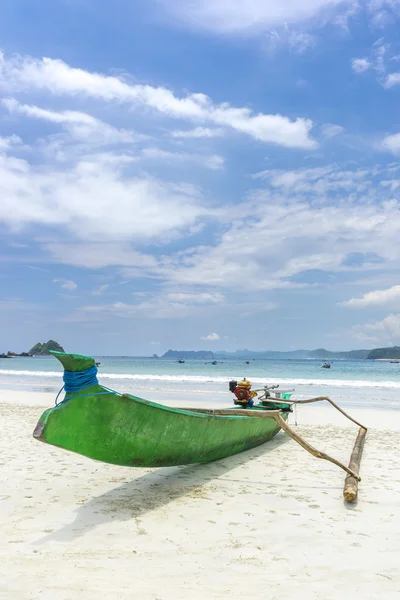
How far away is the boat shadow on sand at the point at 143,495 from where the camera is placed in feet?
15.1

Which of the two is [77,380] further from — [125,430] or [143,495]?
[143,495]

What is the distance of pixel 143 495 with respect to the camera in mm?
5613

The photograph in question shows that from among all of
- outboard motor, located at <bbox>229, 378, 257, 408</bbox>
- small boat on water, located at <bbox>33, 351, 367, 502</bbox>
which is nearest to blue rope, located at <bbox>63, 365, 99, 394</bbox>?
small boat on water, located at <bbox>33, 351, 367, 502</bbox>

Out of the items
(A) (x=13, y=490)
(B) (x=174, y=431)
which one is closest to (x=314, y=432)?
(B) (x=174, y=431)

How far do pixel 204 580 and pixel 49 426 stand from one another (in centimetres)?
196

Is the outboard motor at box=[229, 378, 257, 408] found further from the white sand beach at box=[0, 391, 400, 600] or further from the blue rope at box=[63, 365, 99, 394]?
the blue rope at box=[63, 365, 99, 394]

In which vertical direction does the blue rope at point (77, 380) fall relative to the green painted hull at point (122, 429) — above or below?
above

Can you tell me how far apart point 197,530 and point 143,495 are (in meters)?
1.28

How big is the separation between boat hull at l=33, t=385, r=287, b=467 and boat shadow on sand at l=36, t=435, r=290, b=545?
36 cm

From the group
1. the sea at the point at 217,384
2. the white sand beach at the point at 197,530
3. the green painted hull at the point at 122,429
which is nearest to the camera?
the white sand beach at the point at 197,530

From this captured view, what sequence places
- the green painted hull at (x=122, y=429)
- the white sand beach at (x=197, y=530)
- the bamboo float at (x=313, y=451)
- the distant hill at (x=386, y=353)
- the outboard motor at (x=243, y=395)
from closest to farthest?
the white sand beach at (x=197, y=530) < the green painted hull at (x=122, y=429) < the bamboo float at (x=313, y=451) < the outboard motor at (x=243, y=395) < the distant hill at (x=386, y=353)

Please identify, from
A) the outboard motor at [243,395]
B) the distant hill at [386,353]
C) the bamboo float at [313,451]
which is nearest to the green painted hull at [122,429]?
the bamboo float at [313,451]

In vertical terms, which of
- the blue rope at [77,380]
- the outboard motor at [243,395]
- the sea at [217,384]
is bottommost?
the sea at [217,384]

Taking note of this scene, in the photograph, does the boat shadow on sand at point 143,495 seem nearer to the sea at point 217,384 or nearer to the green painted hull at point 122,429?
the green painted hull at point 122,429
